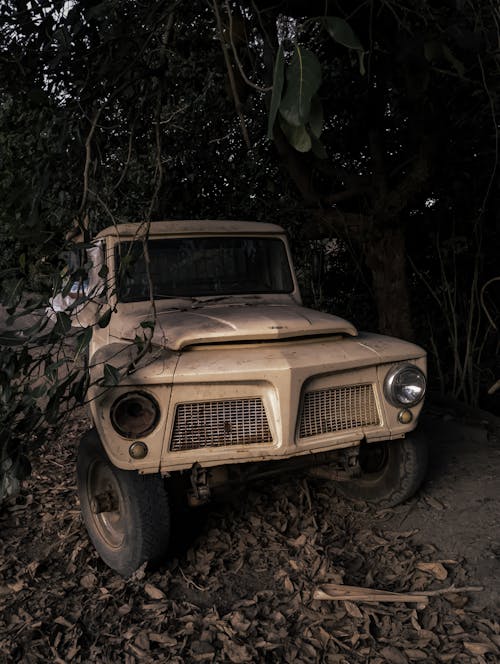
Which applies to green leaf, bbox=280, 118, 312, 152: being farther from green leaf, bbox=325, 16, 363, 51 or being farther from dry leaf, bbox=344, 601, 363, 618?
dry leaf, bbox=344, 601, 363, 618

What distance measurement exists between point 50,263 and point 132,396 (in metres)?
0.69

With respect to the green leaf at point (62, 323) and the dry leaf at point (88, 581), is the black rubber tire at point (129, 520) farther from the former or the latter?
the green leaf at point (62, 323)

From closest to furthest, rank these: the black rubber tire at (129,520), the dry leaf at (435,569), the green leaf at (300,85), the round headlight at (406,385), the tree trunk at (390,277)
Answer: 1. the green leaf at (300,85)
2. the black rubber tire at (129,520)
3. the dry leaf at (435,569)
4. the round headlight at (406,385)
5. the tree trunk at (390,277)

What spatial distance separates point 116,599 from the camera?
2674 mm

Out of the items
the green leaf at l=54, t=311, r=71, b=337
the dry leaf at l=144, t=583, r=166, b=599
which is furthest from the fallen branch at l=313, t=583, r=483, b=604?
the green leaf at l=54, t=311, r=71, b=337

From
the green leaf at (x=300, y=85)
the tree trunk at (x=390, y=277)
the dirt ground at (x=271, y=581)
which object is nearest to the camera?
the green leaf at (x=300, y=85)

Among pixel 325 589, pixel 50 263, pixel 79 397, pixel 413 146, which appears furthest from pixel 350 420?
pixel 413 146

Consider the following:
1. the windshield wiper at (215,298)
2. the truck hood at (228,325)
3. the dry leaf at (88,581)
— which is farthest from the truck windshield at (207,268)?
the dry leaf at (88,581)

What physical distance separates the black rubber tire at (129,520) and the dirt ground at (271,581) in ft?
0.44

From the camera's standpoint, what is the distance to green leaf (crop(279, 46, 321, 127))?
4.98 ft

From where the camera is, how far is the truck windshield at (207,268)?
3.46m

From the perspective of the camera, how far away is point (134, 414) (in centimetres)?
259

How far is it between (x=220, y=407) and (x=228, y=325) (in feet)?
1.48

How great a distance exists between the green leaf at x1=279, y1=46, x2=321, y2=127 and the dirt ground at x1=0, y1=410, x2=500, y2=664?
198cm
